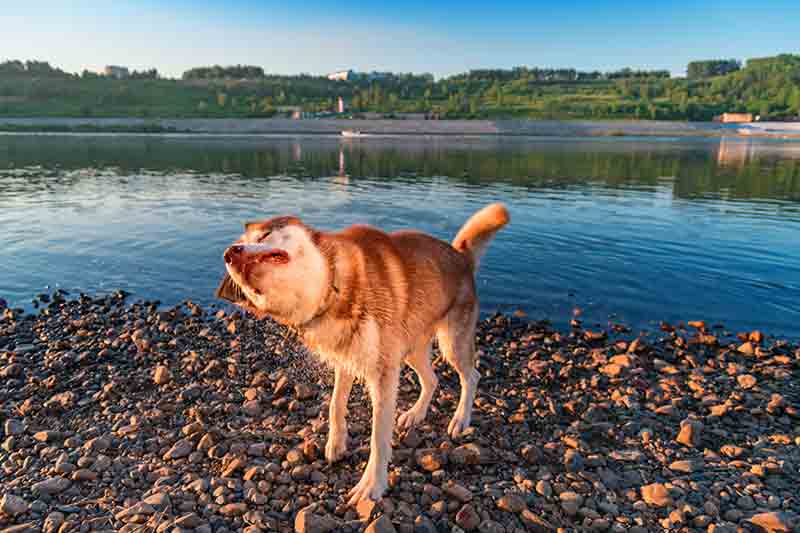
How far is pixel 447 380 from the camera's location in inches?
285

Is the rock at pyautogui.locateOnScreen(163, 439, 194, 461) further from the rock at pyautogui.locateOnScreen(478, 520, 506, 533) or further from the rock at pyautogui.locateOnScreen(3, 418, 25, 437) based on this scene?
the rock at pyautogui.locateOnScreen(478, 520, 506, 533)

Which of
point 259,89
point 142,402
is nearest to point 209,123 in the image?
point 259,89

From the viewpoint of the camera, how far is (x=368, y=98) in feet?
505

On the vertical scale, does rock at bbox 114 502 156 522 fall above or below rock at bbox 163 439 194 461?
above

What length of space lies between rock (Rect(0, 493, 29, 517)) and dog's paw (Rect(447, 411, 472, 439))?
419cm

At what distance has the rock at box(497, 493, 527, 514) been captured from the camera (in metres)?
4.45

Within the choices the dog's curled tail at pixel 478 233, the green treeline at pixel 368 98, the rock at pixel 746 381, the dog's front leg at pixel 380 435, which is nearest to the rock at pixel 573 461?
the dog's front leg at pixel 380 435

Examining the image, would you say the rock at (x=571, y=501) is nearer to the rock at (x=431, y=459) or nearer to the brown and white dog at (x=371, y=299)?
the rock at (x=431, y=459)

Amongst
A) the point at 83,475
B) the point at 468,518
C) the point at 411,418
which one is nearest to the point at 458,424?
the point at 411,418

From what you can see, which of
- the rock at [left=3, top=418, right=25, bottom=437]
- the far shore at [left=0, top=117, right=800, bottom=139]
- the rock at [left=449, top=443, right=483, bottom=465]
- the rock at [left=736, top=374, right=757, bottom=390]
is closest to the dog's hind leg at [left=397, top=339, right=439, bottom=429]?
the rock at [left=449, top=443, right=483, bottom=465]

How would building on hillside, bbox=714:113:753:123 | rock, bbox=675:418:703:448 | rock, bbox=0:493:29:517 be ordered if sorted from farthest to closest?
building on hillside, bbox=714:113:753:123, rock, bbox=675:418:703:448, rock, bbox=0:493:29:517

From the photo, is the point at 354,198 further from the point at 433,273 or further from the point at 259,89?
the point at 259,89

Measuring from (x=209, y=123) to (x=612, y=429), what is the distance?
111082mm

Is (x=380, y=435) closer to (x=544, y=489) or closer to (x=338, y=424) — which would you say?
(x=338, y=424)
